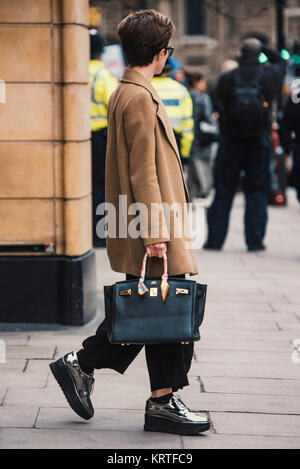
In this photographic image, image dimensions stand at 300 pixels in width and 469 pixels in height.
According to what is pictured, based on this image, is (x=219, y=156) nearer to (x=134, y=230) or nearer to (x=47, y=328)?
(x=47, y=328)

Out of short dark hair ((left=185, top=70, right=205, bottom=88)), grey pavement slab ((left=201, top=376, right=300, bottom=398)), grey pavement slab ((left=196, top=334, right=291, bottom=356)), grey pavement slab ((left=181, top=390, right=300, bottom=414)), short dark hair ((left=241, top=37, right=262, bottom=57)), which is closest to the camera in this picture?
grey pavement slab ((left=181, top=390, right=300, bottom=414))

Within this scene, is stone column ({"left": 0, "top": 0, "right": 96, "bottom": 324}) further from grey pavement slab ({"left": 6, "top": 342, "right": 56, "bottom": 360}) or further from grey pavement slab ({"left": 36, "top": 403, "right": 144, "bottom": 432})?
grey pavement slab ({"left": 36, "top": 403, "right": 144, "bottom": 432})

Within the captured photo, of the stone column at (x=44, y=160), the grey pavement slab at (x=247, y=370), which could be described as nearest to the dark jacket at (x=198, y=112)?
the stone column at (x=44, y=160)

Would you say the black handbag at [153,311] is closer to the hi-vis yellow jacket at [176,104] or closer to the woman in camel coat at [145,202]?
the woman in camel coat at [145,202]

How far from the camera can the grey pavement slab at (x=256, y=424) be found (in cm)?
408

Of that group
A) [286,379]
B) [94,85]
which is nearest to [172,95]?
[94,85]

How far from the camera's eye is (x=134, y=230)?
3.98m

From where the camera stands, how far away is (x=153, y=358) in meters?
4.08

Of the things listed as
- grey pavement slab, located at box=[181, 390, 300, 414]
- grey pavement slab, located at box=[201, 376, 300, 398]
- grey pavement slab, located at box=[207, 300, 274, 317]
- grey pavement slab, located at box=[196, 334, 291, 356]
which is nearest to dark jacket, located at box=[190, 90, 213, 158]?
grey pavement slab, located at box=[207, 300, 274, 317]

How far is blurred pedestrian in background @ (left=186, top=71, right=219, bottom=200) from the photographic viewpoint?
40.9 ft

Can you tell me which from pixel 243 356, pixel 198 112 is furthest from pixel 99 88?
pixel 198 112

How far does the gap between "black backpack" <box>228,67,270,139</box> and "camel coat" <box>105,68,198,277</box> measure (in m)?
4.96

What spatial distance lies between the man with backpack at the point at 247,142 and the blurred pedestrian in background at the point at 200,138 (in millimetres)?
2938
